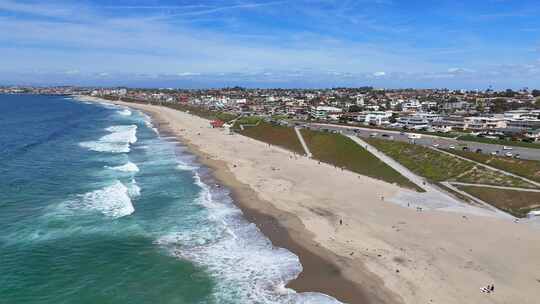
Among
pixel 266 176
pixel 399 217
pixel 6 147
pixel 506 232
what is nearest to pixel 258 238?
pixel 399 217

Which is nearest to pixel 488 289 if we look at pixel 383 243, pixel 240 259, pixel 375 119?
pixel 383 243

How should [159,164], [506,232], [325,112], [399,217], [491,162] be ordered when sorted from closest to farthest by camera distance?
[506,232], [399,217], [491,162], [159,164], [325,112]

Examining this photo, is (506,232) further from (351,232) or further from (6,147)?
(6,147)

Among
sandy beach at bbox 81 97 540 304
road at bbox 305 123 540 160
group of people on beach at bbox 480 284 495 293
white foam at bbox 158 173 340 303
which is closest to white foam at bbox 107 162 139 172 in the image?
sandy beach at bbox 81 97 540 304

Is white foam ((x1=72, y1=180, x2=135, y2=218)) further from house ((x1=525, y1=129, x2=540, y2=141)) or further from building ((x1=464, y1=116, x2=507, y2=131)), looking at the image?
building ((x1=464, y1=116, x2=507, y2=131))

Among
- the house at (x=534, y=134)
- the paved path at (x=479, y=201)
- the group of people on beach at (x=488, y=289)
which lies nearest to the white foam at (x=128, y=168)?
the paved path at (x=479, y=201)

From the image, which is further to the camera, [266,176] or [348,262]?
[266,176]
